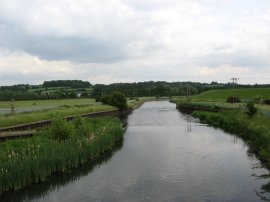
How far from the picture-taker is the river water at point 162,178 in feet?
56.2

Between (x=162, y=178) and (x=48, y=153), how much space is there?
247 inches

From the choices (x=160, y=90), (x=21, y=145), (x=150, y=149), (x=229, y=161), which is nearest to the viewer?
(x=21, y=145)

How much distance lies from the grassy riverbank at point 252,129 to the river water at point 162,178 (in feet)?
2.47

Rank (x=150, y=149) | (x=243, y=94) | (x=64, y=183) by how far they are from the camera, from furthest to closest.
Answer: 1. (x=243, y=94)
2. (x=150, y=149)
3. (x=64, y=183)

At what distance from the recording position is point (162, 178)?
20.2 metres

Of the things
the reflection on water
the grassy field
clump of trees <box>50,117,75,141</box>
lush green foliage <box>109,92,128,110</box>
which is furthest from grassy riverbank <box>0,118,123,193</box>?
lush green foliage <box>109,92,128,110</box>

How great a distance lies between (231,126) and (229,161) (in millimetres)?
17402

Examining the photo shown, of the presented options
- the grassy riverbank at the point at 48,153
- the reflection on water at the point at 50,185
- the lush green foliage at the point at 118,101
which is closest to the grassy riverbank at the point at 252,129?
the reflection on water at the point at 50,185

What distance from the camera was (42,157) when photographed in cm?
1900

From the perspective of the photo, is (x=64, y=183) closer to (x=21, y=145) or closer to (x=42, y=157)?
(x=42, y=157)

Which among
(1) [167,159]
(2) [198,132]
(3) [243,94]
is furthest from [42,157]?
(3) [243,94]

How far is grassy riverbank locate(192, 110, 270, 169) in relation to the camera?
25.1 m

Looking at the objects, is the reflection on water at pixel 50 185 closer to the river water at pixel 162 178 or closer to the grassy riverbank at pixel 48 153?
the river water at pixel 162 178

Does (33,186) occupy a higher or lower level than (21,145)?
lower
